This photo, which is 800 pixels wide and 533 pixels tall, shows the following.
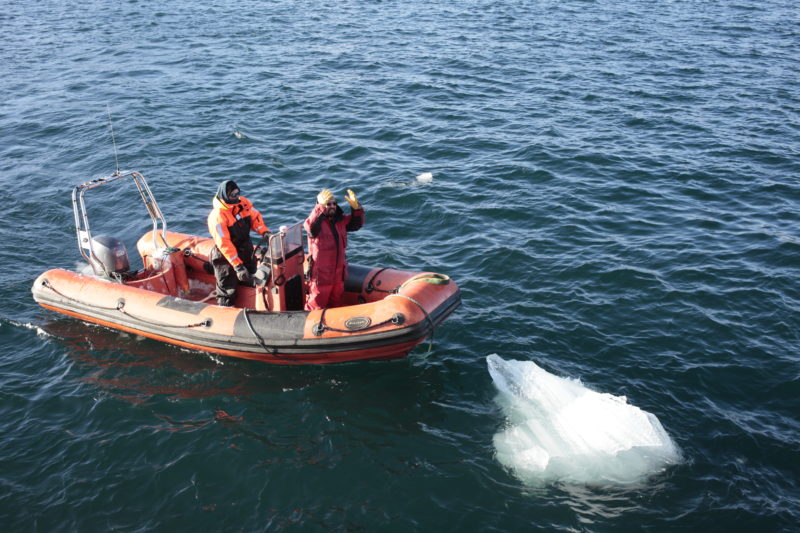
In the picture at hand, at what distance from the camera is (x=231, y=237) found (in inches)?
299

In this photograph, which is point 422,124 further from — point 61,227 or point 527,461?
point 527,461

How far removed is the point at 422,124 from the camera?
13969 mm

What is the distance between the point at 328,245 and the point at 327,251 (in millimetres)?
68

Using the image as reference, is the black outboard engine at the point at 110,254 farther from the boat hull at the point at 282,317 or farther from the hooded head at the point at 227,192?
the hooded head at the point at 227,192

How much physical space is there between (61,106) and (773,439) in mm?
15645

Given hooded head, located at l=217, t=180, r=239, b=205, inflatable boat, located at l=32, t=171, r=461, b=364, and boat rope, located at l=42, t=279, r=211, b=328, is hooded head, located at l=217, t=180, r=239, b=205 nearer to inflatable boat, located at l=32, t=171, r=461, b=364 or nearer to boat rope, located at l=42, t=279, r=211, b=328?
inflatable boat, located at l=32, t=171, r=461, b=364

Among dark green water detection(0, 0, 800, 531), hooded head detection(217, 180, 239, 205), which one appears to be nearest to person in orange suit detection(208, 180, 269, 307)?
hooded head detection(217, 180, 239, 205)

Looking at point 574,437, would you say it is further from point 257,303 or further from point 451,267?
point 257,303

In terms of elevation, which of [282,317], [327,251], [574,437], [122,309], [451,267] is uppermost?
[327,251]

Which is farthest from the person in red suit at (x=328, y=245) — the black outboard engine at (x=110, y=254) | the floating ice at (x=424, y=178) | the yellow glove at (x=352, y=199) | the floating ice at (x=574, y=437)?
the floating ice at (x=424, y=178)

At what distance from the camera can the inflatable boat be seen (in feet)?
23.0

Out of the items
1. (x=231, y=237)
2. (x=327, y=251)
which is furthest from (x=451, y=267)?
(x=231, y=237)

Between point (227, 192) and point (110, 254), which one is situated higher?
point (227, 192)

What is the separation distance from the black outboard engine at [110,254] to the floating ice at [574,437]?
15.8 ft
